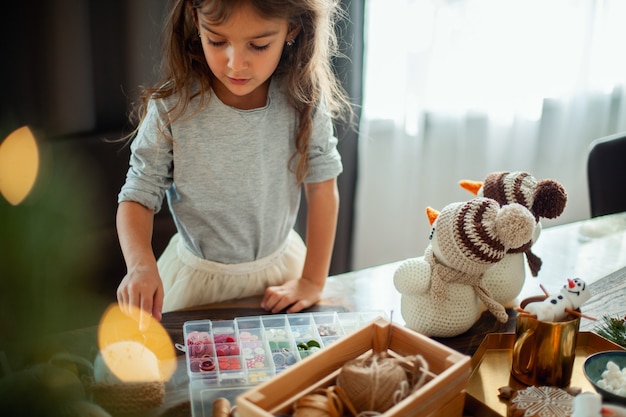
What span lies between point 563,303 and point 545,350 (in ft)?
0.23

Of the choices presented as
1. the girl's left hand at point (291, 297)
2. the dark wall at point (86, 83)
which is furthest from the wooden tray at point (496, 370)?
the dark wall at point (86, 83)

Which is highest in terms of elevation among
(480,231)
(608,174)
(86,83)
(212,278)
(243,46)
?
(243,46)

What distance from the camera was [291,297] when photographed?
1177 millimetres

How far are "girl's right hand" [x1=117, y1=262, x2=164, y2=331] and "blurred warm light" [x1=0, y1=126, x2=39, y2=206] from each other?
59 cm

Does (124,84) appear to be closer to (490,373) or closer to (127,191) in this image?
(127,191)

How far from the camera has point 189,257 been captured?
135 cm

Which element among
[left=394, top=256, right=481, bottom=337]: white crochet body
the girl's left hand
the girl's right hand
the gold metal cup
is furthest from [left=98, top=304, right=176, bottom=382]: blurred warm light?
the gold metal cup

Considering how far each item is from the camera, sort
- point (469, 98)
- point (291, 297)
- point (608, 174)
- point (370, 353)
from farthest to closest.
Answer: point (469, 98), point (608, 174), point (291, 297), point (370, 353)

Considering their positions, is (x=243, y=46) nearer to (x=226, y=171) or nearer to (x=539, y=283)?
(x=226, y=171)

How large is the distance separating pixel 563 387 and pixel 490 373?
0.10 meters

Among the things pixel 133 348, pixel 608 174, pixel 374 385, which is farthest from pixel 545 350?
pixel 608 174

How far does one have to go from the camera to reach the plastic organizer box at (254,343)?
3.07 ft

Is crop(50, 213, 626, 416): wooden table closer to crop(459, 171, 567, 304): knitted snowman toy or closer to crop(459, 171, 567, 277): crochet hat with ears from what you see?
crop(459, 171, 567, 304): knitted snowman toy

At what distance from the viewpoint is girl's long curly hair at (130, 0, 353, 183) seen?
113cm
